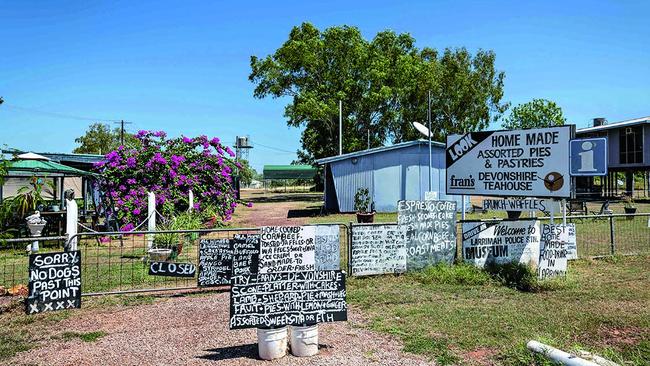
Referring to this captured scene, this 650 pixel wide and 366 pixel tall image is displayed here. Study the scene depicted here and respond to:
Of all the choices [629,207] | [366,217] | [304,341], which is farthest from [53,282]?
[629,207]

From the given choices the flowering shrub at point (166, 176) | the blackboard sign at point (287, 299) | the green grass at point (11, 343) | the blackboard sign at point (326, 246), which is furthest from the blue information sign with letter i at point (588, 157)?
the flowering shrub at point (166, 176)

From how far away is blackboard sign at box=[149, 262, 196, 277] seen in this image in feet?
26.8

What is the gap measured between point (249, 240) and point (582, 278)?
20.1 feet

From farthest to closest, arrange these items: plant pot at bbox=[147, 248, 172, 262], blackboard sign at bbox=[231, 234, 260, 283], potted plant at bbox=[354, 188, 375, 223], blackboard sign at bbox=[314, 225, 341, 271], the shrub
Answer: potted plant at bbox=[354, 188, 375, 223], plant pot at bbox=[147, 248, 172, 262], blackboard sign at bbox=[314, 225, 341, 271], the shrub, blackboard sign at bbox=[231, 234, 260, 283]

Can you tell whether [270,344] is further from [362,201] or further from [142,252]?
[362,201]

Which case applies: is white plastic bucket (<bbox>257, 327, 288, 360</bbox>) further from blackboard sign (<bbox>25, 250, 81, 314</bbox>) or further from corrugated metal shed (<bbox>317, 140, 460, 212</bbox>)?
corrugated metal shed (<bbox>317, 140, 460, 212</bbox>)

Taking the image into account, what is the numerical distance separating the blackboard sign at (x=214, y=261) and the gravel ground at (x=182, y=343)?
1.20 metres

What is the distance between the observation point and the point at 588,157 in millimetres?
9133

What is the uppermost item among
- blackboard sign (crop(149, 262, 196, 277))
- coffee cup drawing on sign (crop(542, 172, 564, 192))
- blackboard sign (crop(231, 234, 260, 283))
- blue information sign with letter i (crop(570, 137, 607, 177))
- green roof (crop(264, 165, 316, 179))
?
green roof (crop(264, 165, 316, 179))

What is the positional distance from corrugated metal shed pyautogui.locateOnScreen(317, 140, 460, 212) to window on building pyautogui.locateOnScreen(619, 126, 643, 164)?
2229 centimetres

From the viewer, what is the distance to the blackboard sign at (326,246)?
8906 mm

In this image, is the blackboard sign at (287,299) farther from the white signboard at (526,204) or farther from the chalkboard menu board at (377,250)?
the white signboard at (526,204)

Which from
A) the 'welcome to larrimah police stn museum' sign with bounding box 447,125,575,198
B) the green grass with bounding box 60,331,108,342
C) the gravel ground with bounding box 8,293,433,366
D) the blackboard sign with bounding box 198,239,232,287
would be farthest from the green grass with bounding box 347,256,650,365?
the green grass with bounding box 60,331,108,342

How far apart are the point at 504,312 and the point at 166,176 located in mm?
14107
